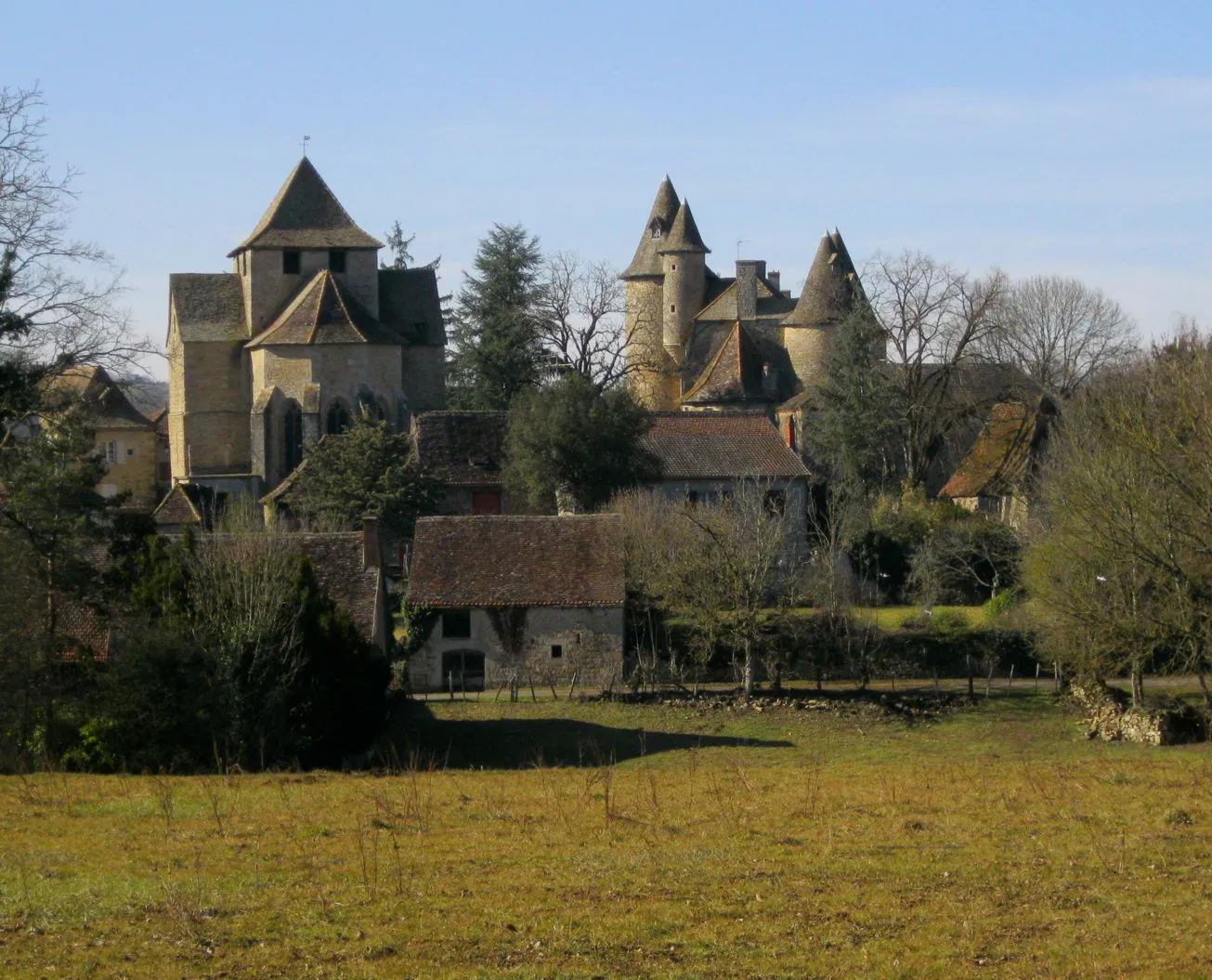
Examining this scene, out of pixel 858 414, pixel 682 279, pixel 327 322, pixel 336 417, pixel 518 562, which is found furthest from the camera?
pixel 682 279

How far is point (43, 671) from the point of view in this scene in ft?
81.6

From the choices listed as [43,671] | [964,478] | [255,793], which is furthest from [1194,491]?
[964,478]

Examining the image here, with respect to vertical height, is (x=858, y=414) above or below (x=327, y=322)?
below

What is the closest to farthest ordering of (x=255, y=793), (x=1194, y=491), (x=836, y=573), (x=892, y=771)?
(x=255, y=793) < (x=892, y=771) < (x=1194, y=491) < (x=836, y=573)

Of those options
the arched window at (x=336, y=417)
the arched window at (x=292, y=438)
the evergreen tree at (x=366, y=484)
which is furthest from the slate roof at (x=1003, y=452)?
the arched window at (x=292, y=438)

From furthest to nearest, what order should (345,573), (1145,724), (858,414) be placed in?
(858,414) < (345,573) < (1145,724)

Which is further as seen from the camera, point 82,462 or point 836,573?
point 836,573

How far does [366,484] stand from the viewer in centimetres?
4891

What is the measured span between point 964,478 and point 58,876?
153 feet

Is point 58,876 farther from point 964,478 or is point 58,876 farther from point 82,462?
point 964,478

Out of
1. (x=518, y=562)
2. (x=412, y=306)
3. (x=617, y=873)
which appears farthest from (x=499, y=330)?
(x=617, y=873)

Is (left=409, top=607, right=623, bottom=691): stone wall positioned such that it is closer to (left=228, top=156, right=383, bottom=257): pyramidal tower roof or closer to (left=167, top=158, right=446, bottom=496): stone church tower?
(left=167, top=158, right=446, bottom=496): stone church tower

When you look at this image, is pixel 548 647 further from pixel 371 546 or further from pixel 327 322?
pixel 327 322

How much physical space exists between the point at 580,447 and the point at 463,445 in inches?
268
